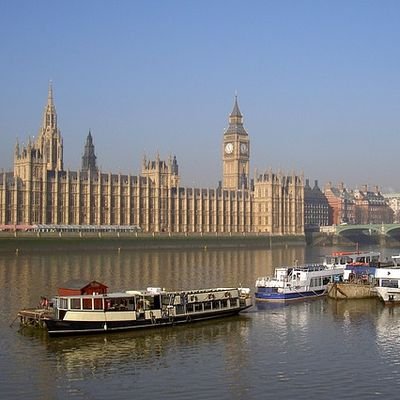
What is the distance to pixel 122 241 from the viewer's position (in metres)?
118

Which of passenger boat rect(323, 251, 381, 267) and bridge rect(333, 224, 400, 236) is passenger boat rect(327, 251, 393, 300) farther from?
bridge rect(333, 224, 400, 236)

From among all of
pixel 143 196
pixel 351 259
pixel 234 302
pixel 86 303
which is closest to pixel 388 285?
pixel 234 302

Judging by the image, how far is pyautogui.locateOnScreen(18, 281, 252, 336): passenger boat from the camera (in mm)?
35500

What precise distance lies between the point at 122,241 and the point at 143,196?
25.7 m

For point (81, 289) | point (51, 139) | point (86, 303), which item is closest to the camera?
point (86, 303)

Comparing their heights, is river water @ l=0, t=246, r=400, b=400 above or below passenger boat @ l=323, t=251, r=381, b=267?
below

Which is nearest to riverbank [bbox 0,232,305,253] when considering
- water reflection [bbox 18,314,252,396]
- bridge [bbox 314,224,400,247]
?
bridge [bbox 314,224,400,247]

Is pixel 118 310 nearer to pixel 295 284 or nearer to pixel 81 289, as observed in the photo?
pixel 81 289

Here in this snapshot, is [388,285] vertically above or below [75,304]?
above

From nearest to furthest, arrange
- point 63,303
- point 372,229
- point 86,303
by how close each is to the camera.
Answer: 1. point 63,303
2. point 86,303
3. point 372,229

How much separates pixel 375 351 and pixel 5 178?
96.2 m

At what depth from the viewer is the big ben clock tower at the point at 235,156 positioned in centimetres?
19312

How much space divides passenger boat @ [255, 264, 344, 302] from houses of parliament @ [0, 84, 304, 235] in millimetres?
76109

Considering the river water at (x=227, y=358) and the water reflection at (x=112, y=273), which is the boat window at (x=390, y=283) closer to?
the river water at (x=227, y=358)
